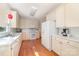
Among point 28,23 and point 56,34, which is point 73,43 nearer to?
point 56,34

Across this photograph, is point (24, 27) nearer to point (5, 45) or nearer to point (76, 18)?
point (76, 18)

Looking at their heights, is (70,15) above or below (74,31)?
above

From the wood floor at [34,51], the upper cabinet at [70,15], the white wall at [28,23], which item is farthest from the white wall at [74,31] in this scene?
the white wall at [28,23]

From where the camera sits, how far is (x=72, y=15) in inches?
118

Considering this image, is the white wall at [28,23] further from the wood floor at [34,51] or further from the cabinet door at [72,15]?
the cabinet door at [72,15]

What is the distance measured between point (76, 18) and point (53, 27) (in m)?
1.81

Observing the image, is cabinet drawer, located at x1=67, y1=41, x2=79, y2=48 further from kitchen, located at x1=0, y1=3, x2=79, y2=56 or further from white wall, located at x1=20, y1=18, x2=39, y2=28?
white wall, located at x1=20, y1=18, x2=39, y2=28

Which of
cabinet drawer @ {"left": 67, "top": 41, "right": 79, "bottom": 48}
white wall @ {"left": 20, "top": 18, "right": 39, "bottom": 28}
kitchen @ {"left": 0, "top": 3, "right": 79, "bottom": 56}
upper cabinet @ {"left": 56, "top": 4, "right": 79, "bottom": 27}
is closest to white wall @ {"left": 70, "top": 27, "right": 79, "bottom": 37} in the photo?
kitchen @ {"left": 0, "top": 3, "right": 79, "bottom": 56}

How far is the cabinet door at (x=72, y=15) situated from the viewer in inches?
110

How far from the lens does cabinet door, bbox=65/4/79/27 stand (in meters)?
2.80

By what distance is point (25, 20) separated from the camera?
877cm

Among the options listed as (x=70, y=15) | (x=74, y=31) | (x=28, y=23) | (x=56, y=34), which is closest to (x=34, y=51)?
(x=56, y=34)

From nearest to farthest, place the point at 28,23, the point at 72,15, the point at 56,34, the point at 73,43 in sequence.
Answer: the point at 73,43
the point at 72,15
the point at 56,34
the point at 28,23

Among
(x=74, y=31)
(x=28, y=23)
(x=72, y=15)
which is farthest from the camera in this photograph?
(x=28, y=23)
